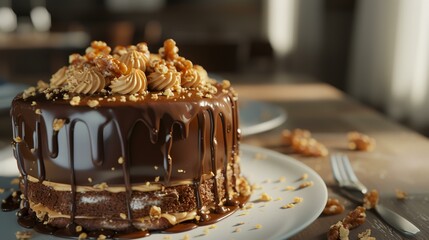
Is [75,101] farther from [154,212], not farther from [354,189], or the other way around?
[354,189]

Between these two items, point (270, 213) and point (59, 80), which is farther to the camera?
point (59, 80)

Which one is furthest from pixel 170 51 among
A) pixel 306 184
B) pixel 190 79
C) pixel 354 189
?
pixel 354 189

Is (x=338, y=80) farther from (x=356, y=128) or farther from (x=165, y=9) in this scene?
(x=356, y=128)

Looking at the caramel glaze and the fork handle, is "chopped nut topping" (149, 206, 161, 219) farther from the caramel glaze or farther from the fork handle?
the fork handle

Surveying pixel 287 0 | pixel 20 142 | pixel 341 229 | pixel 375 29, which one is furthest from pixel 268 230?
pixel 287 0

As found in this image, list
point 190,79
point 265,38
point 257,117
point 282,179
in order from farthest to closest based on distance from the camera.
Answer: point 265,38 → point 257,117 → point 282,179 → point 190,79

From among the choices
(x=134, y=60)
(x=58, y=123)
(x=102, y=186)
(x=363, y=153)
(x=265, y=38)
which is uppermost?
(x=134, y=60)

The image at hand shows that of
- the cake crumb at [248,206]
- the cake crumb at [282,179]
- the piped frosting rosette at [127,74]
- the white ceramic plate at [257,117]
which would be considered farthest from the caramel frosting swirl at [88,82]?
the white ceramic plate at [257,117]
